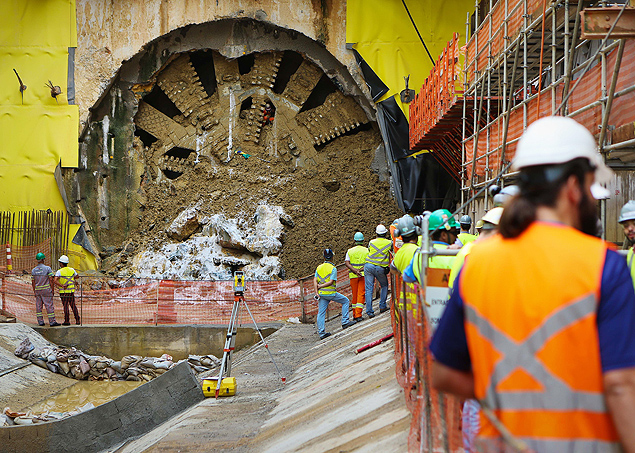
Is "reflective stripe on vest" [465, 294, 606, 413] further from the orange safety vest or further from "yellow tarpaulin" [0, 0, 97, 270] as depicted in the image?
"yellow tarpaulin" [0, 0, 97, 270]

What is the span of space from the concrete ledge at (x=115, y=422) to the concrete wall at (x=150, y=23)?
1179 centimetres

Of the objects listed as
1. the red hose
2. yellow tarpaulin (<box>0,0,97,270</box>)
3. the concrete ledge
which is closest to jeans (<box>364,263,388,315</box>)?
the red hose

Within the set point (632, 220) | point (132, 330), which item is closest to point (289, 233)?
point (132, 330)

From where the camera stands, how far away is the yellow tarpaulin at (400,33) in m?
A: 17.2

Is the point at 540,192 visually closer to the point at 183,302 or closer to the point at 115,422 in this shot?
the point at 115,422

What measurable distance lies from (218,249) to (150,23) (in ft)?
21.8

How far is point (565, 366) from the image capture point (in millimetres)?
1496

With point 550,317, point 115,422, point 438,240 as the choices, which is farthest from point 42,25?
point 550,317

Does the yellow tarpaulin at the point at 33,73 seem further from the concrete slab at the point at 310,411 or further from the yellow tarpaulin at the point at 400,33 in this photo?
the concrete slab at the point at 310,411

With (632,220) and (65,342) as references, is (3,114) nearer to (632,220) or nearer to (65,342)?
(65,342)

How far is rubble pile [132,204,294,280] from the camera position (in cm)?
1633

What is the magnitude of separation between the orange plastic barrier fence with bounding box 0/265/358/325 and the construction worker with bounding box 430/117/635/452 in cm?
1167

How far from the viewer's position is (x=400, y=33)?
1730 cm

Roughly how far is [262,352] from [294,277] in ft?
18.6
